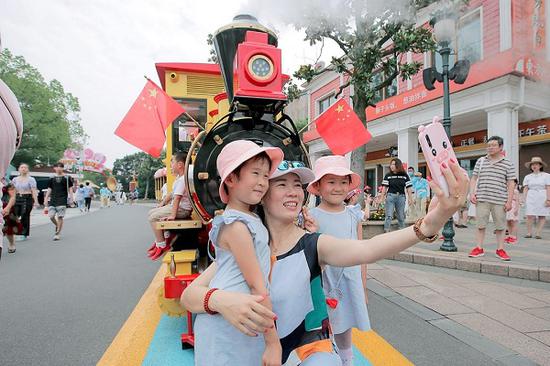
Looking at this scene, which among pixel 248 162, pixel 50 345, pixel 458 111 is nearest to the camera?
pixel 248 162

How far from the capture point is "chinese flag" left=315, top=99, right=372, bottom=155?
3348 mm

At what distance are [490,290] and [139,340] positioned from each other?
12.6 feet

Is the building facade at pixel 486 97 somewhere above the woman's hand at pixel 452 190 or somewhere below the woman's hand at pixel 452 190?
above

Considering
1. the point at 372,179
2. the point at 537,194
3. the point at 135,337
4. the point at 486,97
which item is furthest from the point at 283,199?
the point at 372,179

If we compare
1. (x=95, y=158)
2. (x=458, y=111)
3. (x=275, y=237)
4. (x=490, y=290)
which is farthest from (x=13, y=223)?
(x=95, y=158)

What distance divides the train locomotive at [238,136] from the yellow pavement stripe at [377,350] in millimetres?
1352

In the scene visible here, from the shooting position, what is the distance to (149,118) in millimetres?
3238

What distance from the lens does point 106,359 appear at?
2615mm

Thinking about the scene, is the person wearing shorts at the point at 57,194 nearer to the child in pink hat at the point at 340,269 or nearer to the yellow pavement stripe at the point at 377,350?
the yellow pavement stripe at the point at 377,350

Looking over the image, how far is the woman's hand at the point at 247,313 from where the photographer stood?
3.92ft

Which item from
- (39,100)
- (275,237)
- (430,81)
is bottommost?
(275,237)

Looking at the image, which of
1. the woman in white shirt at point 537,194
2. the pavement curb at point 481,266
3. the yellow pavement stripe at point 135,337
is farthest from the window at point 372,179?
the yellow pavement stripe at point 135,337

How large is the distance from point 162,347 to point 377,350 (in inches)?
66.0

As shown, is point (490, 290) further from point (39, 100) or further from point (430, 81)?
point (39, 100)
